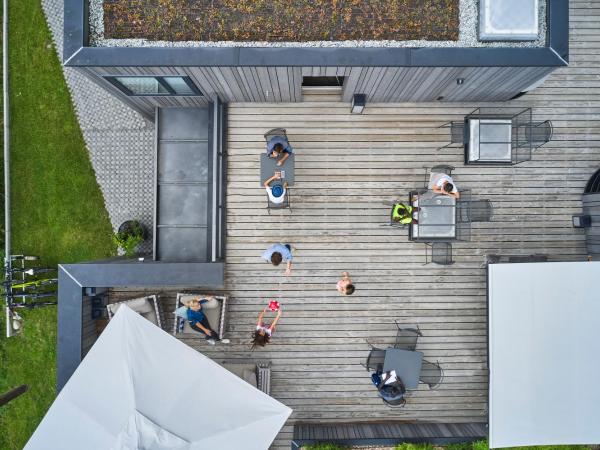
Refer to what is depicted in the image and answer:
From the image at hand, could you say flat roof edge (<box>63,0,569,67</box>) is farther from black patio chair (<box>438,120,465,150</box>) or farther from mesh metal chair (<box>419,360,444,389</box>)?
mesh metal chair (<box>419,360,444,389</box>)

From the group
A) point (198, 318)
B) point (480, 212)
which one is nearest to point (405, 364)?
point (480, 212)

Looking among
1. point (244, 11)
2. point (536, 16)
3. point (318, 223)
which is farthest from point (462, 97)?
point (244, 11)

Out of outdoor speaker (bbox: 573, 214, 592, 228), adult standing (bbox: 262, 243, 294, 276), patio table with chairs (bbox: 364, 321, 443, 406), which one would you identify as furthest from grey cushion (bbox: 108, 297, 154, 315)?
outdoor speaker (bbox: 573, 214, 592, 228)

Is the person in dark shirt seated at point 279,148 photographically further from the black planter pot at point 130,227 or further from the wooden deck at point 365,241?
the black planter pot at point 130,227

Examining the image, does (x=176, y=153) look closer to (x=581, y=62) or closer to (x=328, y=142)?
(x=328, y=142)

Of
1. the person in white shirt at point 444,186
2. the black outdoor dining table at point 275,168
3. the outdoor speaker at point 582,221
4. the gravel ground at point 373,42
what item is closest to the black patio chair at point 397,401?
the person in white shirt at point 444,186
